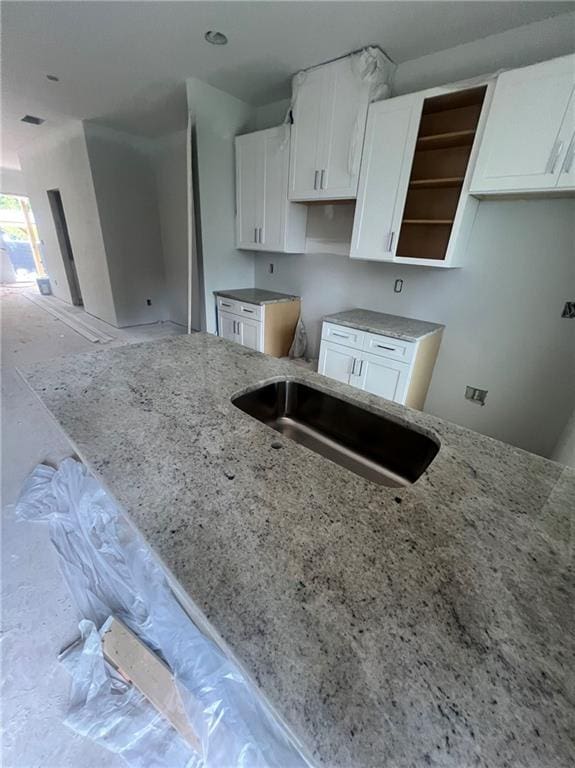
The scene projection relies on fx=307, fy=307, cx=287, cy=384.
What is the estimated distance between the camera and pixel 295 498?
69 cm

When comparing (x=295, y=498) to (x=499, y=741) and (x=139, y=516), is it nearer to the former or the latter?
(x=139, y=516)

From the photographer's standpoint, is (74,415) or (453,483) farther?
(74,415)

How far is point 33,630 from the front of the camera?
47.6 inches

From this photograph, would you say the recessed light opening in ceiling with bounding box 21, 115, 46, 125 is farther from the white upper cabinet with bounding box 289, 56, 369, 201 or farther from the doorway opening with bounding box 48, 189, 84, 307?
the white upper cabinet with bounding box 289, 56, 369, 201

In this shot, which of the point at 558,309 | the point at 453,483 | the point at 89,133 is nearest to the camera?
the point at 453,483

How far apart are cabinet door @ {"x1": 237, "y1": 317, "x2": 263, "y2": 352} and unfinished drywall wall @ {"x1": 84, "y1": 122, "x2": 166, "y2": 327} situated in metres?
2.54

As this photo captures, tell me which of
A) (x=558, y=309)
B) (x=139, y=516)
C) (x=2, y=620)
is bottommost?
(x=2, y=620)

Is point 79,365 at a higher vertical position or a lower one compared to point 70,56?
lower

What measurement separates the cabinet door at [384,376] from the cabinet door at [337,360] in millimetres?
88

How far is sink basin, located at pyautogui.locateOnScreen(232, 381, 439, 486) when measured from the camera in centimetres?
102

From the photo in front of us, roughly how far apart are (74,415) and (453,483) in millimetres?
1090

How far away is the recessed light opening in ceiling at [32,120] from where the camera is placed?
151 inches

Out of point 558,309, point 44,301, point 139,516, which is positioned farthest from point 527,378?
point 44,301

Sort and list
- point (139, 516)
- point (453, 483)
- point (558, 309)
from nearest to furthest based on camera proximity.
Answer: point (139, 516) → point (453, 483) → point (558, 309)
